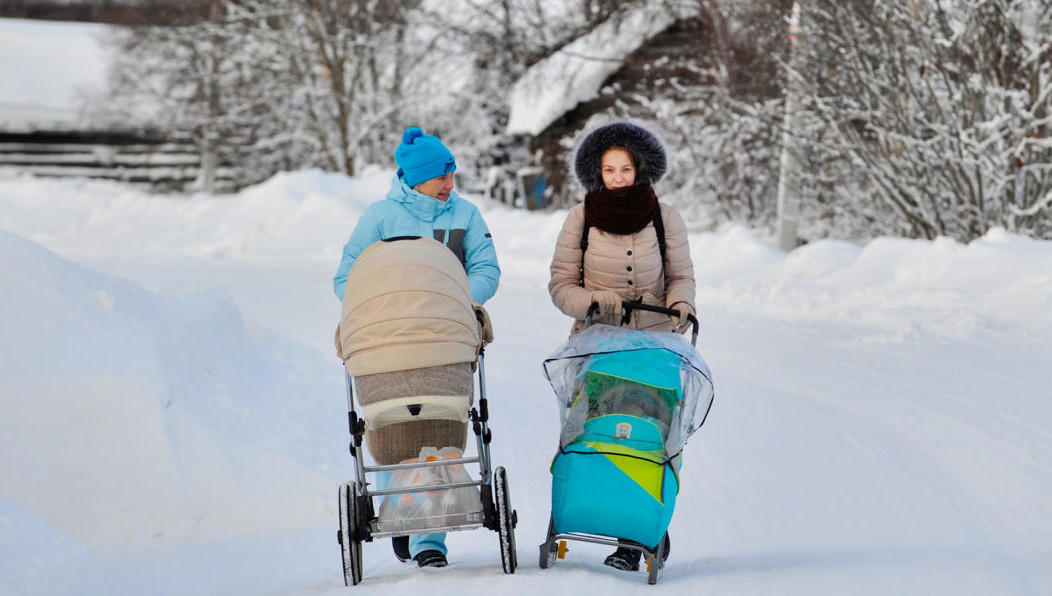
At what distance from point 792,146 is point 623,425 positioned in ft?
36.1

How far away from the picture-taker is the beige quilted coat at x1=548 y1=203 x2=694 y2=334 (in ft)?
15.6

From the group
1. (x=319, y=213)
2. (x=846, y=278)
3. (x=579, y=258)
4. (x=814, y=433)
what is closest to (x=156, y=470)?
(x=579, y=258)

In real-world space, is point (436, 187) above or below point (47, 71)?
below

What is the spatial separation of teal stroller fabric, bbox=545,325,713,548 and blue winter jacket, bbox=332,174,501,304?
435 millimetres

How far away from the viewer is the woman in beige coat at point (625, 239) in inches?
185

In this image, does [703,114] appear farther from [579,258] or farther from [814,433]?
[579,258]

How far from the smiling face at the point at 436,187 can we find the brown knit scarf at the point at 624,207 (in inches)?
21.8

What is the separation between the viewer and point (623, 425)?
4227mm

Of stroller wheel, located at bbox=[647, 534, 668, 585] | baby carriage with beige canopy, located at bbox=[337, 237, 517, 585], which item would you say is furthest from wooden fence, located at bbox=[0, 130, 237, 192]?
stroller wheel, located at bbox=[647, 534, 668, 585]

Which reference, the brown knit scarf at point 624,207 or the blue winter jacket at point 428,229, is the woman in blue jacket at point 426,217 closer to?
the blue winter jacket at point 428,229

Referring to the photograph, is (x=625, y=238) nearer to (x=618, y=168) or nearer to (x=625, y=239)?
(x=625, y=239)

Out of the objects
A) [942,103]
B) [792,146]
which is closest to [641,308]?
[942,103]

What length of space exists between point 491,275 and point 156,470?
1872mm

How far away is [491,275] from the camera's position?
4648 millimetres
